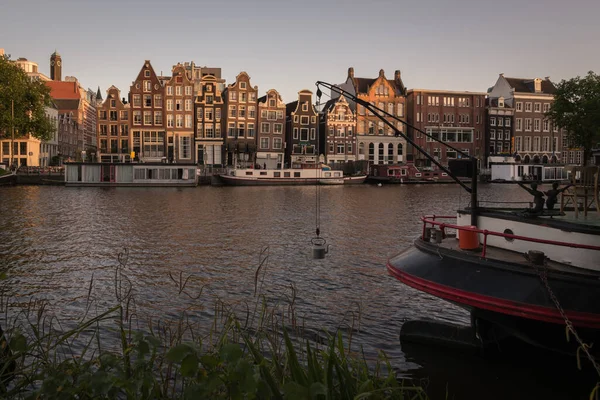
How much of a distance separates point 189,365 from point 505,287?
19.8 feet

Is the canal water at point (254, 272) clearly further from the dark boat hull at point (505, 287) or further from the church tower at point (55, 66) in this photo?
the church tower at point (55, 66)

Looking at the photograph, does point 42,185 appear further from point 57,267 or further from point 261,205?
point 57,267

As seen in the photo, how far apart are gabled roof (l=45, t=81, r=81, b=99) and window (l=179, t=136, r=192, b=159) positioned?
187ft

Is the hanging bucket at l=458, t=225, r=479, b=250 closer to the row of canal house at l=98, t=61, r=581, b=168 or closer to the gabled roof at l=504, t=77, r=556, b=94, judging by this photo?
the row of canal house at l=98, t=61, r=581, b=168

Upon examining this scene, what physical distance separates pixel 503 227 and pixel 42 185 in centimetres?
6978

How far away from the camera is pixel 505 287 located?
8.93 meters

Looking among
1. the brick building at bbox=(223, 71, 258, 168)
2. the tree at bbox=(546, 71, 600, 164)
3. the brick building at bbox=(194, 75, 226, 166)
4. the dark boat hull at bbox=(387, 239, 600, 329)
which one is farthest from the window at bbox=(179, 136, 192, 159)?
the dark boat hull at bbox=(387, 239, 600, 329)

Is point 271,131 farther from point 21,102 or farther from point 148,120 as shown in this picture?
point 21,102

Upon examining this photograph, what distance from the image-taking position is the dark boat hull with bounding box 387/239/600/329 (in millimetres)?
8336

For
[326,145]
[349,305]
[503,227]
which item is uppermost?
[326,145]

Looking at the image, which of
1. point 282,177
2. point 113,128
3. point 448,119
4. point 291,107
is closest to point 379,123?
point 448,119

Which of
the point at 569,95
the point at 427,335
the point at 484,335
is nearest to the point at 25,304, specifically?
the point at 427,335

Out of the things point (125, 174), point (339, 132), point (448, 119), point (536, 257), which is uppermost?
point (448, 119)

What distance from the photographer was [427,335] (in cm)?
1084
